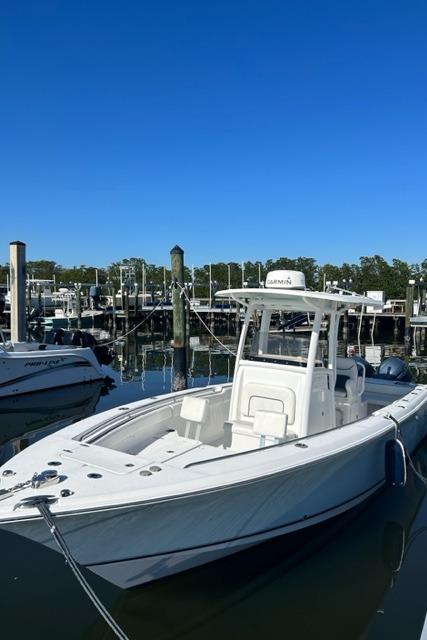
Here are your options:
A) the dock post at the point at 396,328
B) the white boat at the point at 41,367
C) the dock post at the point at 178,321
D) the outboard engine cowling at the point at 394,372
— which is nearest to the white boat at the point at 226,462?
the outboard engine cowling at the point at 394,372

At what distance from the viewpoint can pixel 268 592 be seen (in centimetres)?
437

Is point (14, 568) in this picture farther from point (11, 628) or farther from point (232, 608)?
point (232, 608)

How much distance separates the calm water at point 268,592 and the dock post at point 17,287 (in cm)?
992

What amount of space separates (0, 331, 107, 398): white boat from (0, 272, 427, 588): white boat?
764cm

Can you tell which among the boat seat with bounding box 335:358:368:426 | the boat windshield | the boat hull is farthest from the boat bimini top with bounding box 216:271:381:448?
the boat hull

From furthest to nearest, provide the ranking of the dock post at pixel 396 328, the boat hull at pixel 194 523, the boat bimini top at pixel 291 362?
the dock post at pixel 396 328 < the boat bimini top at pixel 291 362 < the boat hull at pixel 194 523

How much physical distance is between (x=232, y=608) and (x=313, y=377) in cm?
257

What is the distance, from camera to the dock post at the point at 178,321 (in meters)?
11.3

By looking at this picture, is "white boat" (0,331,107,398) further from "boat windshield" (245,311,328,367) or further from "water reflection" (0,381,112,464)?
"boat windshield" (245,311,328,367)

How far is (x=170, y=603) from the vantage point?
4211 mm

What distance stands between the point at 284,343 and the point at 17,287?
10437 mm

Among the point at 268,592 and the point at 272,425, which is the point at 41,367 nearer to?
the point at 272,425

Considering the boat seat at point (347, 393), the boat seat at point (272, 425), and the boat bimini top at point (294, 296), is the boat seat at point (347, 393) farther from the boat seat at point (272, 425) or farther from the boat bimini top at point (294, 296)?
the boat seat at point (272, 425)

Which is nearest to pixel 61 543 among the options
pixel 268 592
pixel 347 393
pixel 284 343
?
pixel 268 592
